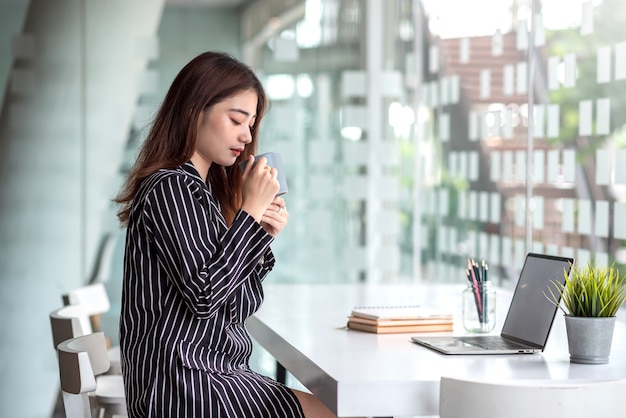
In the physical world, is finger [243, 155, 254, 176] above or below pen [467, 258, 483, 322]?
above

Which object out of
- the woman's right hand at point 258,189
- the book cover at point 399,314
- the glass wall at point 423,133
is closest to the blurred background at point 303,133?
the glass wall at point 423,133

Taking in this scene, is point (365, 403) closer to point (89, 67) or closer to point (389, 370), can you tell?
point (389, 370)

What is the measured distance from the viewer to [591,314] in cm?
178

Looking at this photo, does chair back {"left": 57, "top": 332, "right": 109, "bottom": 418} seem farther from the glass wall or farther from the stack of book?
the glass wall

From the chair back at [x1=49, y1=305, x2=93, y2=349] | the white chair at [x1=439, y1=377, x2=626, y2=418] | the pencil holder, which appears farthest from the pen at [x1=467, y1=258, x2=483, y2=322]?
the chair back at [x1=49, y1=305, x2=93, y2=349]

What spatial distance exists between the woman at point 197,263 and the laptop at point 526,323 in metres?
0.33

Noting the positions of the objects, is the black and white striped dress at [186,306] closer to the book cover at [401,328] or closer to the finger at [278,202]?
the finger at [278,202]

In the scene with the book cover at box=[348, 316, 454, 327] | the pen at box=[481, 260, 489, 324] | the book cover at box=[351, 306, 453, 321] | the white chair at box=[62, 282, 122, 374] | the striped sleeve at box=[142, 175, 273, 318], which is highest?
the striped sleeve at box=[142, 175, 273, 318]

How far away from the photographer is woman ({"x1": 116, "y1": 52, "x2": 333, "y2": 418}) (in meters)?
1.75

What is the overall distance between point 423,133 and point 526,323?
2.89m

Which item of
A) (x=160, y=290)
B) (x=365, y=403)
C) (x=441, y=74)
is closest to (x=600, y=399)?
(x=365, y=403)

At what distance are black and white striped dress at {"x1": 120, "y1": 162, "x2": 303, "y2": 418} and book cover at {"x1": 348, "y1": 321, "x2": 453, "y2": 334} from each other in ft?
1.31

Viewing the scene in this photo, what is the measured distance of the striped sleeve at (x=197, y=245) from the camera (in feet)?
5.68

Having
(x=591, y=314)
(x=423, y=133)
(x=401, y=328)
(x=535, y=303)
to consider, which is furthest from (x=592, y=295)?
(x=423, y=133)
